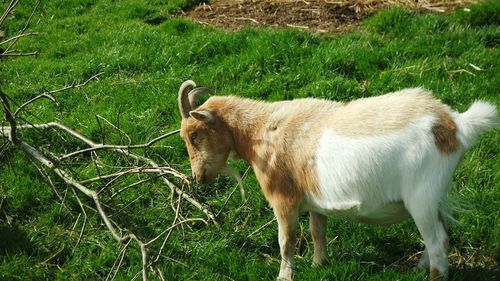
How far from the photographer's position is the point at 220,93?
679 centimetres

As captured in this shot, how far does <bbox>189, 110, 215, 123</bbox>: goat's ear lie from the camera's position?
4301 mm

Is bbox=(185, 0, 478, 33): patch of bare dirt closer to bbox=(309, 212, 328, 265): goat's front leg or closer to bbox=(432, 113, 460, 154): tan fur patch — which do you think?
bbox=(309, 212, 328, 265): goat's front leg

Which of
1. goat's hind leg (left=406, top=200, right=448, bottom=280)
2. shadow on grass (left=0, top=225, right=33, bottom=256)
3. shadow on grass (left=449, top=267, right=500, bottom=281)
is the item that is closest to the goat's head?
goat's hind leg (left=406, top=200, right=448, bottom=280)

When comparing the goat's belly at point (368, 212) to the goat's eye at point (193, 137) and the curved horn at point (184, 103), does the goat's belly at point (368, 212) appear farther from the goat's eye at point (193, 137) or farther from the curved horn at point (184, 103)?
the curved horn at point (184, 103)

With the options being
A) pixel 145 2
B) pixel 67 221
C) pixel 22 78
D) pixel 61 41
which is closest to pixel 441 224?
pixel 67 221

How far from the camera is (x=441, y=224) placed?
12.9 ft

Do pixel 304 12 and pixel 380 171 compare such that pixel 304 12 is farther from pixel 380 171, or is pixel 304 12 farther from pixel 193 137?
pixel 380 171

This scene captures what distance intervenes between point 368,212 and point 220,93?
3157 mm

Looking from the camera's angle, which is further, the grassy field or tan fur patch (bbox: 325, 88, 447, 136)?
the grassy field

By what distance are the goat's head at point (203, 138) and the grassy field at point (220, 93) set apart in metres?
0.66

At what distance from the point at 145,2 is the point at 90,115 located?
3761 millimetres

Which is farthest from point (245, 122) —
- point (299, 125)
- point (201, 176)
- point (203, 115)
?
point (201, 176)

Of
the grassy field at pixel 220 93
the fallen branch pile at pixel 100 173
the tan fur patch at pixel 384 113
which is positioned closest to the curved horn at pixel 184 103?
the fallen branch pile at pixel 100 173

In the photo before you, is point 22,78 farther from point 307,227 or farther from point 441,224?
point 441,224
